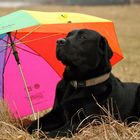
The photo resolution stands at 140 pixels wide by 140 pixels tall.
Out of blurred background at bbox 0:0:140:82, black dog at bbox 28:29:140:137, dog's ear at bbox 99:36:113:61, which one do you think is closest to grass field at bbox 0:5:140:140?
blurred background at bbox 0:0:140:82

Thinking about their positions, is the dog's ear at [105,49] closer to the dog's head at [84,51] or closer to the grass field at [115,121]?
Result: the dog's head at [84,51]

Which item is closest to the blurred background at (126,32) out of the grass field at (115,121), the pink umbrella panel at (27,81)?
the grass field at (115,121)

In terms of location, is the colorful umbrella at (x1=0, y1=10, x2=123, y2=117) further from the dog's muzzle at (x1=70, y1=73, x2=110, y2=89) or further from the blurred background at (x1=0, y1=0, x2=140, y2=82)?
the blurred background at (x1=0, y1=0, x2=140, y2=82)

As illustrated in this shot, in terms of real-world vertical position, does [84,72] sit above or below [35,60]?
above

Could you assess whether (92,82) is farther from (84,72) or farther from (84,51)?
(84,51)

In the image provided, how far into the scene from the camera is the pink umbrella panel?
6.68 metres

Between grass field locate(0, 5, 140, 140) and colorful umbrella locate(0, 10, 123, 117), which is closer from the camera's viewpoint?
grass field locate(0, 5, 140, 140)

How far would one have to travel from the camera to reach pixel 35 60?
265 inches

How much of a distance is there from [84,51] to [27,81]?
1.60 meters

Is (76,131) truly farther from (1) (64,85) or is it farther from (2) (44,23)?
(2) (44,23)

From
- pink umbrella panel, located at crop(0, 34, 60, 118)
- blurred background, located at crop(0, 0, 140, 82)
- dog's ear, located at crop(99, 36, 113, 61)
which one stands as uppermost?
dog's ear, located at crop(99, 36, 113, 61)

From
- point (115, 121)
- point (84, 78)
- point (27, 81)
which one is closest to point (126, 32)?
point (27, 81)

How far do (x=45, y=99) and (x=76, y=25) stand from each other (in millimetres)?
1229

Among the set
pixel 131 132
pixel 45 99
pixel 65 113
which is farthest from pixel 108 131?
pixel 45 99
